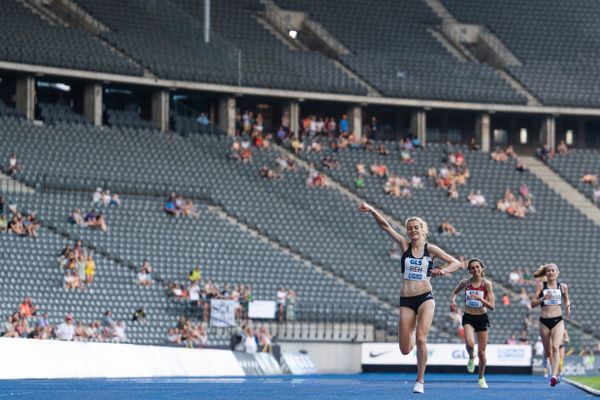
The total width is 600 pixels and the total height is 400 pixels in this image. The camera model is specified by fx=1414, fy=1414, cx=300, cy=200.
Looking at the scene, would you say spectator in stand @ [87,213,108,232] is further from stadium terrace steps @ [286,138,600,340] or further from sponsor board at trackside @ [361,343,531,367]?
stadium terrace steps @ [286,138,600,340]

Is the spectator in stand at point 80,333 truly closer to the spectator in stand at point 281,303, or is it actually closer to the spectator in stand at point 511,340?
the spectator in stand at point 281,303

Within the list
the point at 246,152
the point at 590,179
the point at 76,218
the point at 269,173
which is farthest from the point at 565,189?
the point at 76,218

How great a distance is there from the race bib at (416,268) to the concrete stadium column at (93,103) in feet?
120

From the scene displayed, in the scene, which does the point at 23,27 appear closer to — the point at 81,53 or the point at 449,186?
the point at 81,53

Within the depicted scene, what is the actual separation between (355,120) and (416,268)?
4162cm

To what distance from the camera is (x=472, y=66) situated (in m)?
62.8

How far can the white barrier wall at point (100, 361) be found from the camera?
1019 inches

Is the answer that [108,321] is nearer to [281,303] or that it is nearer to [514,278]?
[281,303]

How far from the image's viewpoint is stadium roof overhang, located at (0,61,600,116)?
5219 cm

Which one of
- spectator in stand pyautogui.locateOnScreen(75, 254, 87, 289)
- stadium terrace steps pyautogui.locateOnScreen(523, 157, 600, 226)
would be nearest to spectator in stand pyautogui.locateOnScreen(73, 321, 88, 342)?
spectator in stand pyautogui.locateOnScreen(75, 254, 87, 289)

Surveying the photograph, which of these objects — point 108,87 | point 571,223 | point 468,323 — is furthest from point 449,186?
point 468,323

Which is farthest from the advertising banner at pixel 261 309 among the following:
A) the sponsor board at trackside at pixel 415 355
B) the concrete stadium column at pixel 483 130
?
the concrete stadium column at pixel 483 130

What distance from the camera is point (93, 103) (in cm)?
5434

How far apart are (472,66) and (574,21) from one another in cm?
758
